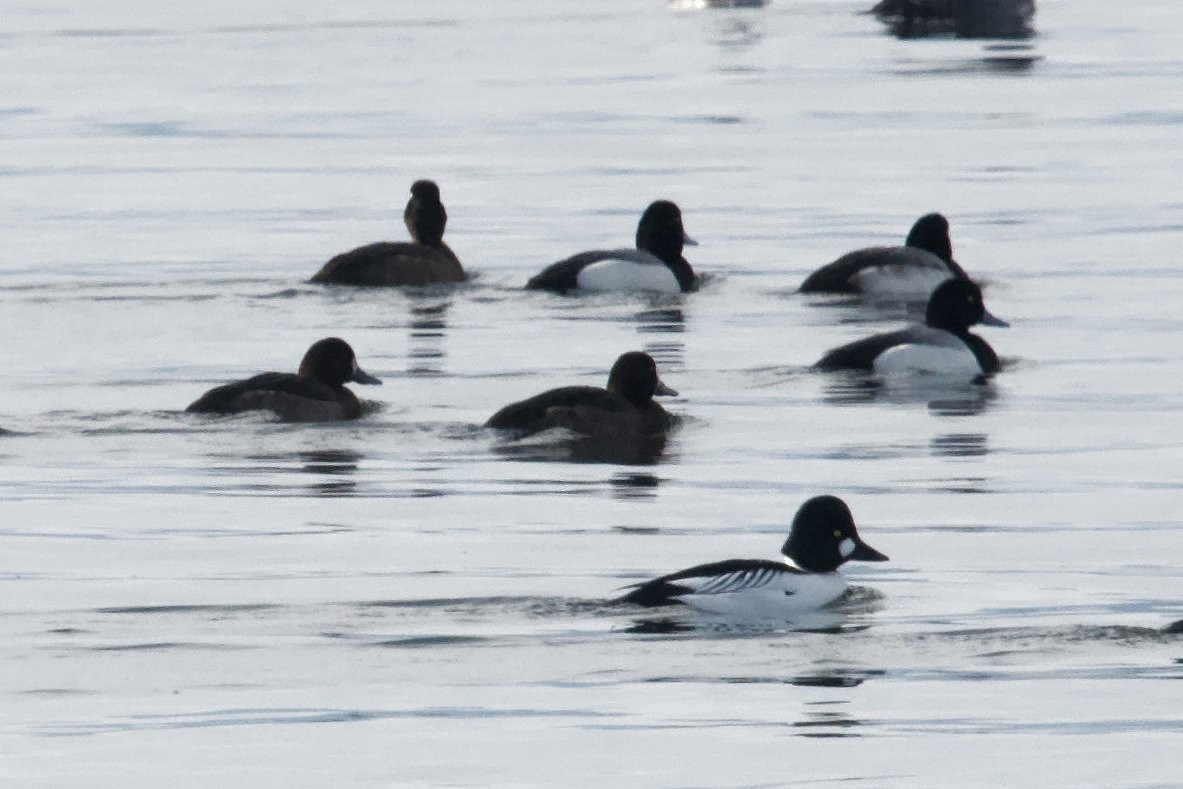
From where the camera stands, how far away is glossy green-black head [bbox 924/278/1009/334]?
Answer: 20781 millimetres

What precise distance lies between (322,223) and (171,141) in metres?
9.77

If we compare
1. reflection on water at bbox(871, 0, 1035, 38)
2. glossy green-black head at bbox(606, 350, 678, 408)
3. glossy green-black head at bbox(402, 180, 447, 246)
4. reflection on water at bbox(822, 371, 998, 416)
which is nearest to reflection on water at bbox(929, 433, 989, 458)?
reflection on water at bbox(822, 371, 998, 416)

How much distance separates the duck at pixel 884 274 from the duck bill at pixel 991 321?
6.97ft

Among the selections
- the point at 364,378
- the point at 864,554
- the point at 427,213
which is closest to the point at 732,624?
the point at 864,554

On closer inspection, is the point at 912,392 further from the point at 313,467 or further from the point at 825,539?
the point at 825,539

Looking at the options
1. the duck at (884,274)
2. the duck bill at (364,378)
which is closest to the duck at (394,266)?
the duck at (884,274)

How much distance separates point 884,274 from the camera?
23734mm

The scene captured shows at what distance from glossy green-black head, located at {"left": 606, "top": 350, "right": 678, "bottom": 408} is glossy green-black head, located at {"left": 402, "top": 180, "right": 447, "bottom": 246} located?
28.5 ft

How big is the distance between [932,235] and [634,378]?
7.88m

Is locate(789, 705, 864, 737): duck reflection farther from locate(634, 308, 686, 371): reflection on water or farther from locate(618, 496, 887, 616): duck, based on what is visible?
locate(634, 308, 686, 371): reflection on water

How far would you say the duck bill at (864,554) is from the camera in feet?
41.7

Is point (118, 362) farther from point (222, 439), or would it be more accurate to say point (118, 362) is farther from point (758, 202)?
point (758, 202)

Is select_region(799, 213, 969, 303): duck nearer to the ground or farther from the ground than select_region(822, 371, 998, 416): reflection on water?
farther from the ground

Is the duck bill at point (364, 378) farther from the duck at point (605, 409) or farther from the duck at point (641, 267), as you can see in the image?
the duck at point (641, 267)
